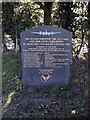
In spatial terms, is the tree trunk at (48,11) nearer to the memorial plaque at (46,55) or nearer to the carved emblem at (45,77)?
the memorial plaque at (46,55)

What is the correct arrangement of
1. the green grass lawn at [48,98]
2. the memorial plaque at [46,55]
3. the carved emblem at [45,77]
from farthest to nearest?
the carved emblem at [45,77]
the memorial plaque at [46,55]
the green grass lawn at [48,98]

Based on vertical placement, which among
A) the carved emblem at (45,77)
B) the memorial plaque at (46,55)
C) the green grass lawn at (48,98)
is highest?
the memorial plaque at (46,55)

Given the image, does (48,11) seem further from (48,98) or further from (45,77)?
(48,98)

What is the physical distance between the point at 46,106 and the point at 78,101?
0.83 m

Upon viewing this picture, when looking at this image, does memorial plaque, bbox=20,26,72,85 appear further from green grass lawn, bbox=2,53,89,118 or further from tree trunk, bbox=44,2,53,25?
tree trunk, bbox=44,2,53,25

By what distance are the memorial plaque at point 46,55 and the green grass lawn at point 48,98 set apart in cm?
30

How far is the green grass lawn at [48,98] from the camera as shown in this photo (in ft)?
8.80

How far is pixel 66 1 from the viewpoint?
4805 mm

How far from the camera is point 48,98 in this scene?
3166 millimetres

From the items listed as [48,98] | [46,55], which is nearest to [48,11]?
[46,55]

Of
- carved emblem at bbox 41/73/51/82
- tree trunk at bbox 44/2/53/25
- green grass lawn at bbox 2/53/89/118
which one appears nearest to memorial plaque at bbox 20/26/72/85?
carved emblem at bbox 41/73/51/82

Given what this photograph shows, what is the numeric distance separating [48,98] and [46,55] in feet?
3.96

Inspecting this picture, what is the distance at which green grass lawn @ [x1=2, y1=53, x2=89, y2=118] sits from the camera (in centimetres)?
268

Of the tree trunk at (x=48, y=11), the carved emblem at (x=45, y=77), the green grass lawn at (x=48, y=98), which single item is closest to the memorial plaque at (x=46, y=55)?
the carved emblem at (x=45, y=77)
